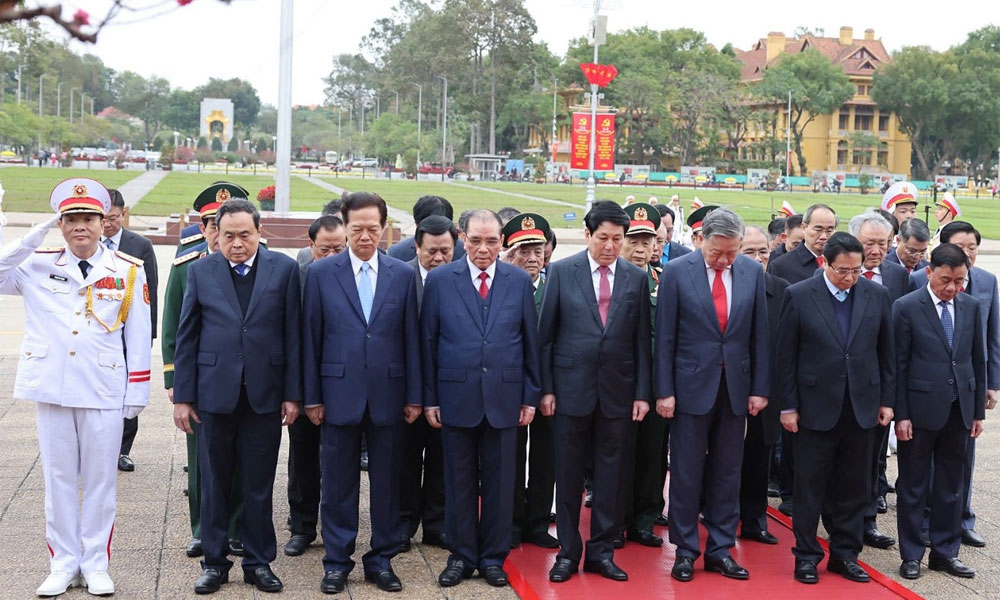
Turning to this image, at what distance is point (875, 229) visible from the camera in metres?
6.39

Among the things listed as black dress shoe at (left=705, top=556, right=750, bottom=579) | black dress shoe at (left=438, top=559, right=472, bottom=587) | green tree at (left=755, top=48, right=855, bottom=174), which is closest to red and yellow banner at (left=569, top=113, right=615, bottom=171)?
black dress shoe at (left=705, top=556, right=750, bottom=579)

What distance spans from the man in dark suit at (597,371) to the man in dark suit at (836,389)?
802mm

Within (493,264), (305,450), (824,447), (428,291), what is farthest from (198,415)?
(824,447)

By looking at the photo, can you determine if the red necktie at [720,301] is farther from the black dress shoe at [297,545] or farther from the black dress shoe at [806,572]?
the black dress shoe at [297,545]

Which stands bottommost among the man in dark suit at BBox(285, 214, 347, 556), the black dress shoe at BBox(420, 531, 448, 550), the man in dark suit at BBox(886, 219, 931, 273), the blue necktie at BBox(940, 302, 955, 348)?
the black dress shoe at BBox(420, 531, 448, 550)

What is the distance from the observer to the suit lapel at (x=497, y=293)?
17.9 feet

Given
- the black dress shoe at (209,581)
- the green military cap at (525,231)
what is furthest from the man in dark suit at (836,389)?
the black dress shoe at (209,581)

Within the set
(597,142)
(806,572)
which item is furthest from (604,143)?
(806,572)

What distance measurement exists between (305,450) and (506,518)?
1.25 metres

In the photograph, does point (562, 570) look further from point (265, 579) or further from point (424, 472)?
point (265, 579)

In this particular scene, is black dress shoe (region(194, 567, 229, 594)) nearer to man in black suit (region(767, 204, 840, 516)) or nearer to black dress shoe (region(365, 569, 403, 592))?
black dress shoe (region(365, 569, 403, 592))

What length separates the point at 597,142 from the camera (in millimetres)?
27984

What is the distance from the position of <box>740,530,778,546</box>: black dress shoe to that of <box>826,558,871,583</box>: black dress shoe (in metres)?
0.55

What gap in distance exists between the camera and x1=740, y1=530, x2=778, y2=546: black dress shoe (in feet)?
20.6
